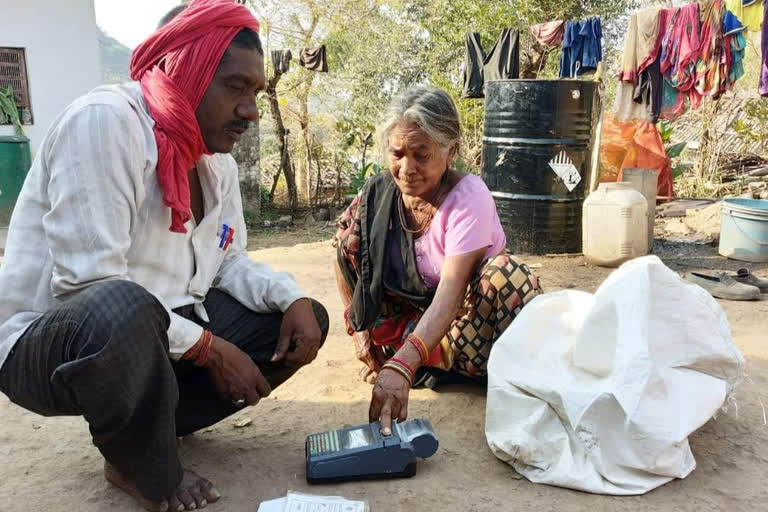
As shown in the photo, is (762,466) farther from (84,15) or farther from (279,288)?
(84,15)

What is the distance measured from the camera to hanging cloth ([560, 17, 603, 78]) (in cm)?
648

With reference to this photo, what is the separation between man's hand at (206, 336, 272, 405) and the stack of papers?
0.29 metres

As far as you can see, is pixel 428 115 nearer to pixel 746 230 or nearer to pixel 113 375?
pixel 113 375

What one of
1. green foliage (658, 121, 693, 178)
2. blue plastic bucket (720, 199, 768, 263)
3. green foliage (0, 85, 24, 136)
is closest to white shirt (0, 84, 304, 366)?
blue plastic bucket (720, 199, 768, 263)

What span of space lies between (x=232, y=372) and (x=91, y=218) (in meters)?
0.53

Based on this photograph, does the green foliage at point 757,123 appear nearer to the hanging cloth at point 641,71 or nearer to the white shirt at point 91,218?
the hanging cloth at point 641,71

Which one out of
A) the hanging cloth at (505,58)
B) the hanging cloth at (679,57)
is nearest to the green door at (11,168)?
the hanging cloth at (505,58)

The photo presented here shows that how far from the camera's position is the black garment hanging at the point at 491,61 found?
6789 mm

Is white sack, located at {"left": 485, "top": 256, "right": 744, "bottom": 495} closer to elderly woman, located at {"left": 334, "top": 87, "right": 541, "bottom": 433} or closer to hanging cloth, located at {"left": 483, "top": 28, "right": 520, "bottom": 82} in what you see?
elderly woman, located at {"left": 334, "top": 87, "right": 541, "bottom": 433}

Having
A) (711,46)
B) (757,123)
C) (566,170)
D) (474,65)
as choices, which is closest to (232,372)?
(566,170)

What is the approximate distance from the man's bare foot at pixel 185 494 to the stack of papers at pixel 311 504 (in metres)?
0.17

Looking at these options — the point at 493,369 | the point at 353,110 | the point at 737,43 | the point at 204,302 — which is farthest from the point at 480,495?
the point at 353,110

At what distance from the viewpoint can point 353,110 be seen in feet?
34.6

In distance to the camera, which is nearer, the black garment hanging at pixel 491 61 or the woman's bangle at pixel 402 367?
the woman's bangle at pixel 402 367
